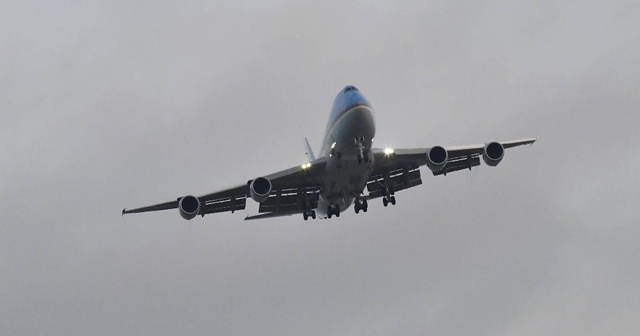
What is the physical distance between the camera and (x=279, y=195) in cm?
6500

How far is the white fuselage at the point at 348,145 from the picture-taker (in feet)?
190

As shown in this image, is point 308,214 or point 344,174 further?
point 308,214

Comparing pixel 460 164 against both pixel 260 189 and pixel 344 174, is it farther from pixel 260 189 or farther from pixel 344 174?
pixel 260 189

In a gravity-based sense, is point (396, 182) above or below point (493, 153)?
above

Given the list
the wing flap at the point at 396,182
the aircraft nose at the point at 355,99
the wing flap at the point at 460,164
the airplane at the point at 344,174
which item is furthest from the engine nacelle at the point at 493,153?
the aircraft nose at the point at 355,99

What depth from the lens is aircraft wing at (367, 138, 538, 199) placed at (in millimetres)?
62188

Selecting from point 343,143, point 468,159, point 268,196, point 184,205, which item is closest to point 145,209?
point 184,205

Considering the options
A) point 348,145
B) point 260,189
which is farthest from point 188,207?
point 348,145

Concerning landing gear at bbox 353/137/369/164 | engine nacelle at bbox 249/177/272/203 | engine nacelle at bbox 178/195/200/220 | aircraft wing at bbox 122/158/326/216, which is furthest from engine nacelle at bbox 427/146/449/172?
engine nacelle at bbox 178/195/200/220

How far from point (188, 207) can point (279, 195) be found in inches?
230

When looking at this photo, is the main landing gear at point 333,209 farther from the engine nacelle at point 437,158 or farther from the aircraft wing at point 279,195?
the engine nacelle at point 437,158

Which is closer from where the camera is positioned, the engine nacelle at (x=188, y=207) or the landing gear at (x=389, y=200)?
the engine nacelle at (x=188, y=207)

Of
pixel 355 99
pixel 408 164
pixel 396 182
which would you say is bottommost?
pixel 355 99

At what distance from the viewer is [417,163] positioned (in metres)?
63.9
